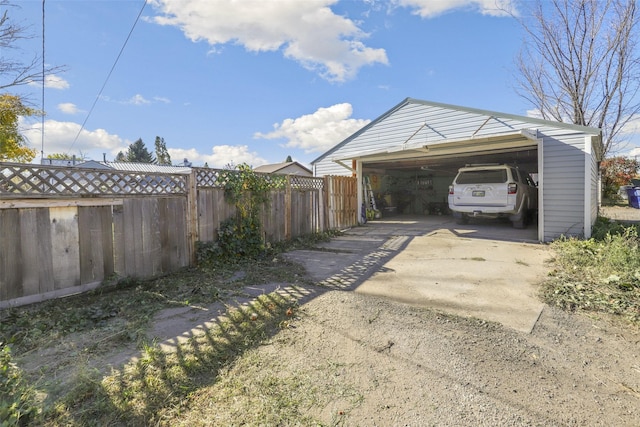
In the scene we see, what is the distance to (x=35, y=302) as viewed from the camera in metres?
3.29

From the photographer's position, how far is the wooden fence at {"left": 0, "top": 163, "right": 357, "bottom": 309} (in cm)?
320

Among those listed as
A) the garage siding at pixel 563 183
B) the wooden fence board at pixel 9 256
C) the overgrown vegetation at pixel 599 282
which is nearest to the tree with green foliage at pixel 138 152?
the wooden fence board at pixel 9 256

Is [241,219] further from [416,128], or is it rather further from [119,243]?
[416,128]

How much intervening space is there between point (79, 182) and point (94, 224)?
0.56 metres

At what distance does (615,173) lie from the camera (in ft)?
60.6

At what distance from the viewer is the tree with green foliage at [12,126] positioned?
1162cm

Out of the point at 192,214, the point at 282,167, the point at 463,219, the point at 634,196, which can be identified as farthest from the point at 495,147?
the point at 282,167

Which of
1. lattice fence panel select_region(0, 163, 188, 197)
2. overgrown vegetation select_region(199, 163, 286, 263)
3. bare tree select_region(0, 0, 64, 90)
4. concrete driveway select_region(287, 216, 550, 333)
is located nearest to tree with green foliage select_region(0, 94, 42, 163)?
bare tree select_region(0, 0, 64, 90)

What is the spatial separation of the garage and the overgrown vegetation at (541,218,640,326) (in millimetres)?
1684

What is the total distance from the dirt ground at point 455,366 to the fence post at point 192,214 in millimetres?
2018

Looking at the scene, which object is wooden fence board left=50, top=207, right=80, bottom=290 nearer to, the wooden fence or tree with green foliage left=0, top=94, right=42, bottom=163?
the wooden fence

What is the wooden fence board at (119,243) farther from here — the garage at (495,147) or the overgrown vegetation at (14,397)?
the garage at (495,147)

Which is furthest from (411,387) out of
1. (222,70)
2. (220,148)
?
(220,148)

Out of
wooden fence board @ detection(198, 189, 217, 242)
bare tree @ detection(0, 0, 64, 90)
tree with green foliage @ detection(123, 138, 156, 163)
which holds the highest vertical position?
tree with green foliage @ detection(123, 138, 156, 163)
